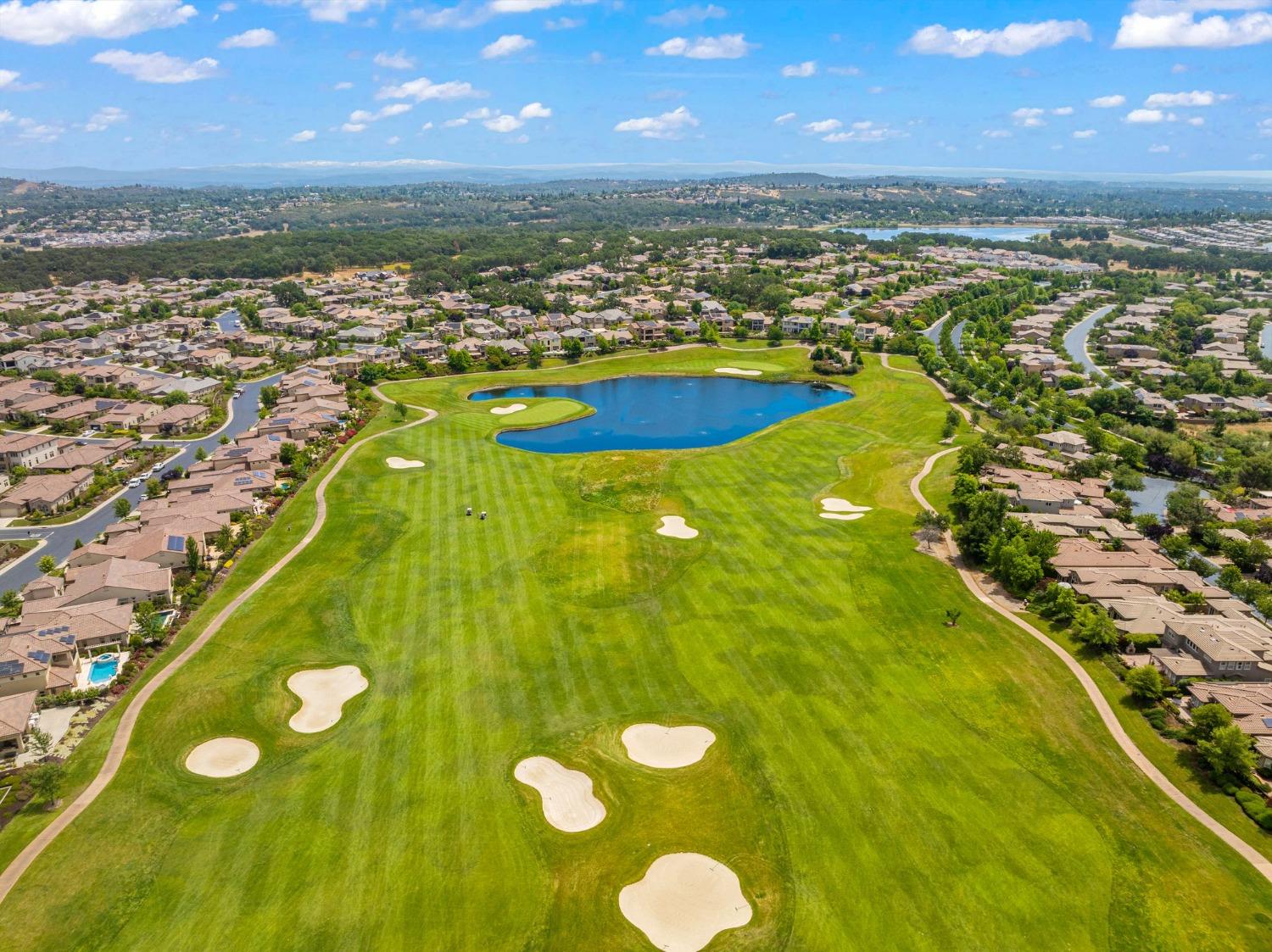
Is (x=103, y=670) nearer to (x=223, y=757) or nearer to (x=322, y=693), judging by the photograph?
(x=223, y=757)

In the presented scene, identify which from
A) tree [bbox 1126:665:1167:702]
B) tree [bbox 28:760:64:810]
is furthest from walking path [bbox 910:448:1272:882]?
tree [bbox 28:760:64:810]

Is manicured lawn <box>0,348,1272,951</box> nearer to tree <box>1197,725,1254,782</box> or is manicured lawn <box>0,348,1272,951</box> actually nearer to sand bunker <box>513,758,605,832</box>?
sand bunker <box>513,758,605,832</box>

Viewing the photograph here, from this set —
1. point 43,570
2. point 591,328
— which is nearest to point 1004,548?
point 43,570

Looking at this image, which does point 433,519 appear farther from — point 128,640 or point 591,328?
point 591,328

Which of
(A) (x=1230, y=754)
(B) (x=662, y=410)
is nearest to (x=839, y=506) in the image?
(A) (x=1230, y=754)

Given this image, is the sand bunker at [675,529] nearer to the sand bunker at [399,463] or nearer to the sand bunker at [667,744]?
the sand bunker at [667,744]

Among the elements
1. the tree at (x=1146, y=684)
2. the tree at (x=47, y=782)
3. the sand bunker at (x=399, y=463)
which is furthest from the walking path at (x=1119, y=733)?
the sand bunker at (x=399, y=463)
